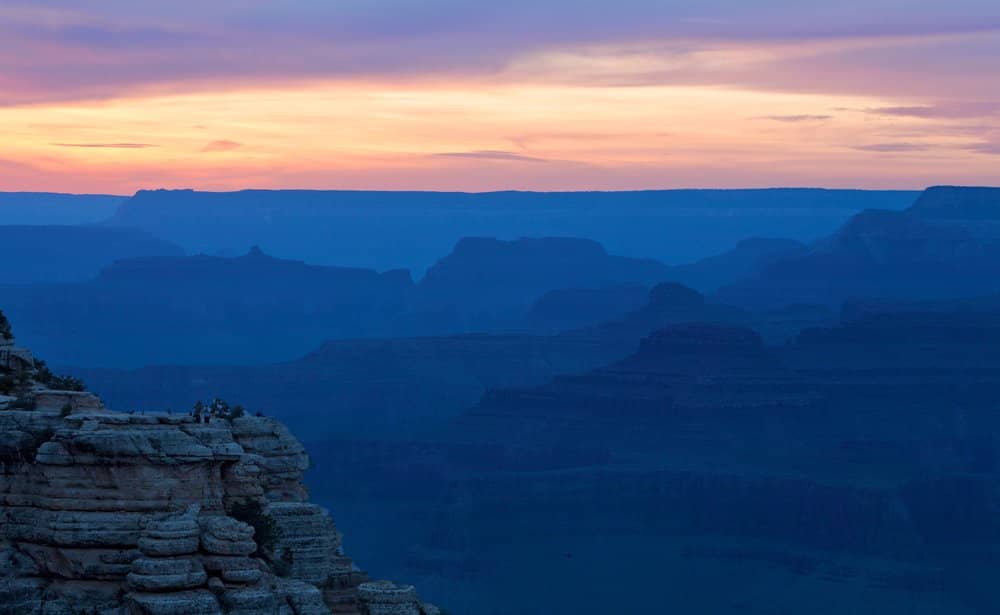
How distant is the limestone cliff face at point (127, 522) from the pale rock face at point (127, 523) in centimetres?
2

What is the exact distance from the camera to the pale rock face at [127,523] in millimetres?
23422

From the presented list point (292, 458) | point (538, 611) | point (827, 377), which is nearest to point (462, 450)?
point (827, 377)

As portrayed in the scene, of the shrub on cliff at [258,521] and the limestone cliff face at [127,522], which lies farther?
the shrub on cliff at [258,521]

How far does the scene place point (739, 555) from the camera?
106 metres

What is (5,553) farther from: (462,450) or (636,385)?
(636,385)

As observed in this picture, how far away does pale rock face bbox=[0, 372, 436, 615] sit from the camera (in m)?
23.4

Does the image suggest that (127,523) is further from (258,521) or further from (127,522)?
(258,521)

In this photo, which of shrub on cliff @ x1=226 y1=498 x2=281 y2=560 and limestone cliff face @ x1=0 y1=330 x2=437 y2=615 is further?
shrub on cliff @ x1=226 y1=498 x2=281 y2=560

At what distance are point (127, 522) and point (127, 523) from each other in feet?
0.06

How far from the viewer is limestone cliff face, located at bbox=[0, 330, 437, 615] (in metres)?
23.4

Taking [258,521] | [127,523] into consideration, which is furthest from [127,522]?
[258,521]

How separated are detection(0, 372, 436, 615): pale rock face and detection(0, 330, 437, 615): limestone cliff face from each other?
16 millimetres

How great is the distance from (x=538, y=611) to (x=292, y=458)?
59535mm

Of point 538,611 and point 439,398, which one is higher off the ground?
point 439,398
